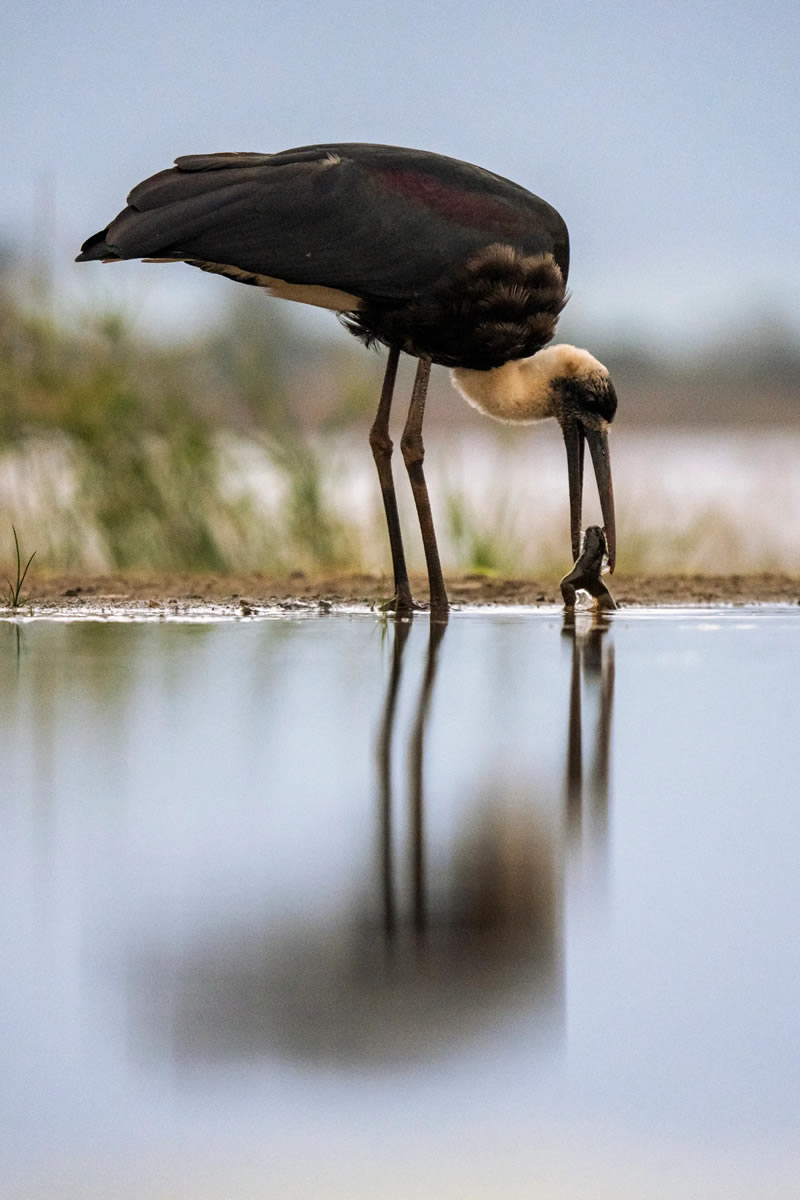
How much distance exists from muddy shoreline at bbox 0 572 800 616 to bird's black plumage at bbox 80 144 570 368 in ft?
3.62

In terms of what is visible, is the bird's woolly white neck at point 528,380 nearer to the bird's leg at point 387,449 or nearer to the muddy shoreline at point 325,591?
the bird's leg at point 387,449

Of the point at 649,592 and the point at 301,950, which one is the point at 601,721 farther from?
the point at 649,592

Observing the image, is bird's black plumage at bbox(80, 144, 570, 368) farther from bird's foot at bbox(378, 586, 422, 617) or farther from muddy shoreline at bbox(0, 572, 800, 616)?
muddy shoreline at bbox(0, 572, 800, 616)

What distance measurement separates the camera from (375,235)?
6562mm

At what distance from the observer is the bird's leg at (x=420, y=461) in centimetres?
686

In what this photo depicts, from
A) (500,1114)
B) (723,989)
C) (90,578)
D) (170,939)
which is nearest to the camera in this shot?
(500,1114)

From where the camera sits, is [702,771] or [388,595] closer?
[702,771]

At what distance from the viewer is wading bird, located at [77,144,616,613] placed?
6406 millimetres

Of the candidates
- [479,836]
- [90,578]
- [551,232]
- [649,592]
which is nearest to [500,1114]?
[479,836]

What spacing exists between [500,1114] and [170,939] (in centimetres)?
64

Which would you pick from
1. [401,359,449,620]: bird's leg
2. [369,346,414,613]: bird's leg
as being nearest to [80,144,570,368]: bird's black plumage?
[401,359,449,620]: bird's leg

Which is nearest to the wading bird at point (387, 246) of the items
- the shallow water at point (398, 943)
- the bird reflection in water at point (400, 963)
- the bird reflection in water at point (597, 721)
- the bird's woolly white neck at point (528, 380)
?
the bird's woolly white neck at point (528, 380)

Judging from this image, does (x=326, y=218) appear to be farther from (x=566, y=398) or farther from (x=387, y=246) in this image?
(x=566, y=398)

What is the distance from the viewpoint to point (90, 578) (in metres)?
8.09
